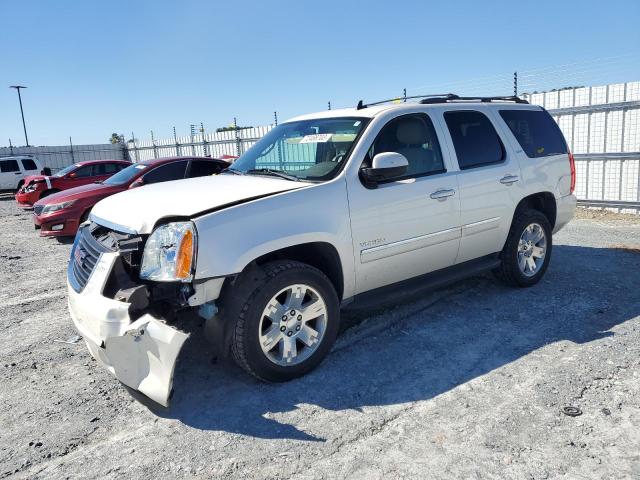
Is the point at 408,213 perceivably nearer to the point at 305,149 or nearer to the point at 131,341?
the point at 305,149

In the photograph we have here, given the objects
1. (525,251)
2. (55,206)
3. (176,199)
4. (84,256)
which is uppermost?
(176,199)

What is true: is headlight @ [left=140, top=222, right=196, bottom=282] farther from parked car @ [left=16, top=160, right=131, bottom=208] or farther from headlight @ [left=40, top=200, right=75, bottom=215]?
parked car @ [left=16, top=160, right=131, bottom=208]

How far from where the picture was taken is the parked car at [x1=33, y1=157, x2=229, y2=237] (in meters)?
8.91

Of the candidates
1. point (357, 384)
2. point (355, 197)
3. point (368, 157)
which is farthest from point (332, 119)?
point (357, 384)

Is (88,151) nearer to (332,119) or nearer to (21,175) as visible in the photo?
(21,175)

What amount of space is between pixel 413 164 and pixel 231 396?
234 centimetres

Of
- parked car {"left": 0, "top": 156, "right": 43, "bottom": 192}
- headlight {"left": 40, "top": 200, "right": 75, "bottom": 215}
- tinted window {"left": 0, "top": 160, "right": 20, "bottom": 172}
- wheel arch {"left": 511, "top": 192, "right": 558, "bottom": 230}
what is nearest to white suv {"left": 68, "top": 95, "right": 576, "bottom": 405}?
wheel arch {"left": 511, "top": 192, "right": 558, "bottom": 230}

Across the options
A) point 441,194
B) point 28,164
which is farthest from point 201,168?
point 28,164

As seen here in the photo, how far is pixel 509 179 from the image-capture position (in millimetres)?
4965

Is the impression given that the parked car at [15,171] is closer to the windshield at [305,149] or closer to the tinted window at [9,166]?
the tinted window at [9,166]

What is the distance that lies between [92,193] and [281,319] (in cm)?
700

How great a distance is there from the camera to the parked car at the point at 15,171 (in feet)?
72.2

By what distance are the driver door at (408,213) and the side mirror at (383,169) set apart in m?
0.07

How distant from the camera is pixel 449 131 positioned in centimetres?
459
